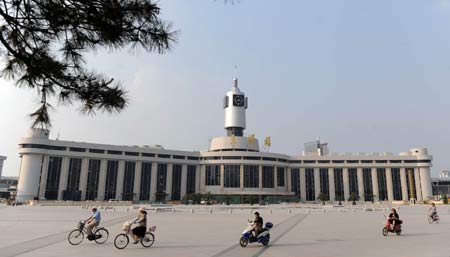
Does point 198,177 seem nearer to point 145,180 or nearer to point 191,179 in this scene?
point 191,179

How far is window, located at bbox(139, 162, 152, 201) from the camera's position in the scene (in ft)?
297

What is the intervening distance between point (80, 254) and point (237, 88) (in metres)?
105

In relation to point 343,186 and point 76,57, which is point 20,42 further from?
point 343,186

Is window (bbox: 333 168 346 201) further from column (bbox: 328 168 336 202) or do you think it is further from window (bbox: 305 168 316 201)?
window (bbox: 305 168 316 201)

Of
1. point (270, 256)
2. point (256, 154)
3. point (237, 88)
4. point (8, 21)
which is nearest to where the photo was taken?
point (8, 21)

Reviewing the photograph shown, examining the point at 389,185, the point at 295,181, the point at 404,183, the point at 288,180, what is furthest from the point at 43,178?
the point at 404,183

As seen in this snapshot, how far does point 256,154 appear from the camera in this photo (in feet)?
316

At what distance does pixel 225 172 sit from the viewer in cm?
9488

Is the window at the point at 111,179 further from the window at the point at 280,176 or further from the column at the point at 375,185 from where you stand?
the column at the point at 375,185

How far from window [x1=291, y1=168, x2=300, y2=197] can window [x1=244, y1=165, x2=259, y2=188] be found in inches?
597

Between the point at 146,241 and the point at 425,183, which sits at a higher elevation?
the point at 425,183

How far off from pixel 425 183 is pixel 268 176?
167 feet

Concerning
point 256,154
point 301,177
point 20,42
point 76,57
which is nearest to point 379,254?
point 76,57

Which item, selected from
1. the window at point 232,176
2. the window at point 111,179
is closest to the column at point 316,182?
the window at point 232,176
